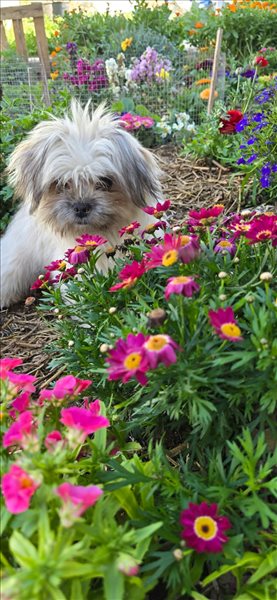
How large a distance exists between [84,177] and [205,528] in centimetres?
202

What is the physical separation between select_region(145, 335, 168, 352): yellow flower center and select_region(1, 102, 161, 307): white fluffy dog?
1662 mm

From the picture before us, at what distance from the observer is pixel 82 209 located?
271 centimetres

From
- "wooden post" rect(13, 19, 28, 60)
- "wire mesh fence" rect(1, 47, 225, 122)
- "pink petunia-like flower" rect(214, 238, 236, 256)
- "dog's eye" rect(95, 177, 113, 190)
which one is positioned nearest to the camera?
"pink petunia-like flower" rect(214, 238, 236, 256)

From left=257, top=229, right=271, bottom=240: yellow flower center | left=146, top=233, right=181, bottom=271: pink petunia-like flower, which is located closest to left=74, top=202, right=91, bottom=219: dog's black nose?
left=146, top=233, right=181, bottom=271: pink petunia-like flower

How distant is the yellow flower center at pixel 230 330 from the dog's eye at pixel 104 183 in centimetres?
178

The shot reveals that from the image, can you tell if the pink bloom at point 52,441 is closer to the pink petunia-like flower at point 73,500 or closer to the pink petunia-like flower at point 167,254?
the pink petunia-like flower at point 73,500

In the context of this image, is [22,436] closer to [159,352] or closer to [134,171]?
[159,352]

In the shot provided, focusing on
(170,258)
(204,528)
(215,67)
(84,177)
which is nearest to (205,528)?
(204,528)

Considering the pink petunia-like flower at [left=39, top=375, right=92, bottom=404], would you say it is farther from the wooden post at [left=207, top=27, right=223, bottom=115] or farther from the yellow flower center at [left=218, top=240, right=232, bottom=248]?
the wooden post at [left=207, top=27, right=223, bottom=115]

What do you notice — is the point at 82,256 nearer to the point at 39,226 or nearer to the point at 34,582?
the point at 34,582

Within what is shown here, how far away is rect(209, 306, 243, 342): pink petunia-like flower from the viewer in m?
1.15

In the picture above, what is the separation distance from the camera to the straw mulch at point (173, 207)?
9.51ft

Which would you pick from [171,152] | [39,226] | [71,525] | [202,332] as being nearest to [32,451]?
[71,525]

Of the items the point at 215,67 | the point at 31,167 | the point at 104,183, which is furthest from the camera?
the point at 215,67
